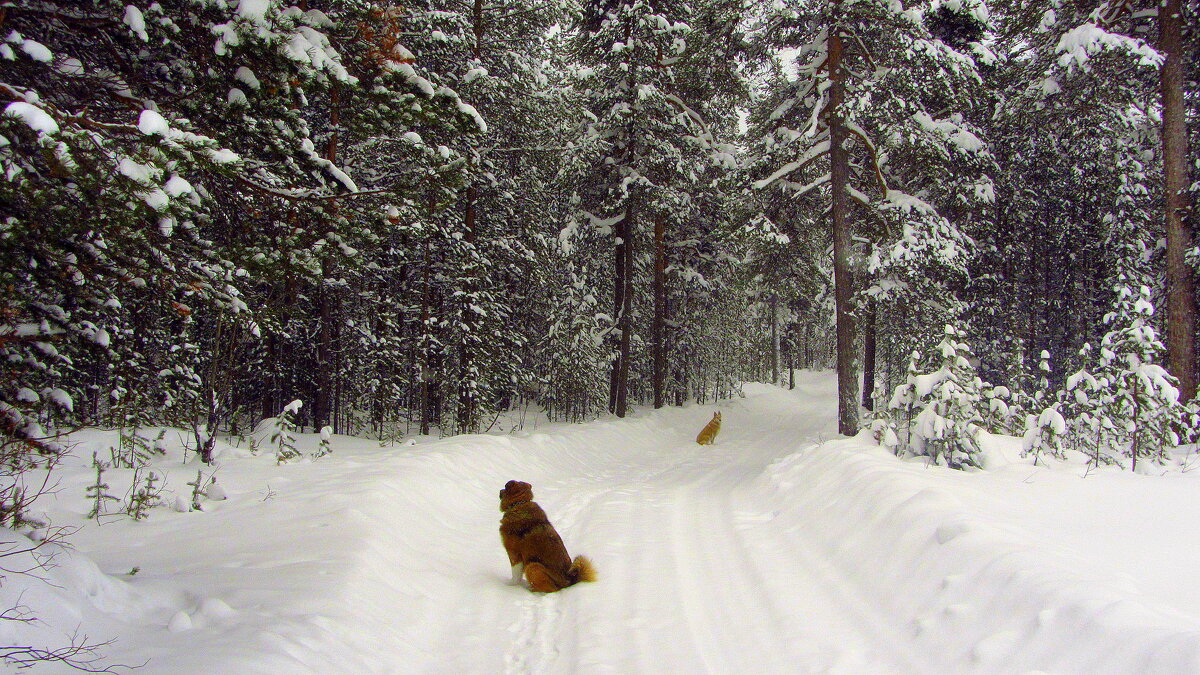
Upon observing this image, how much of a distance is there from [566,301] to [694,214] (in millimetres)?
6621


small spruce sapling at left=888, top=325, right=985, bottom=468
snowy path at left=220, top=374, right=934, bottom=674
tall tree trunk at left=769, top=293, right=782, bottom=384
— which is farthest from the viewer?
tall tree trunk at left=769, top=293, right=782, bottom=384

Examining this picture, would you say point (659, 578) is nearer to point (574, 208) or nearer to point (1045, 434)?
point (1045, 434)


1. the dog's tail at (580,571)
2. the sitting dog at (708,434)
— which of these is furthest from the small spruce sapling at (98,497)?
the sitting dog at (708,434)

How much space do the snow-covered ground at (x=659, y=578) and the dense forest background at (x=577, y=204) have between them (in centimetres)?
128

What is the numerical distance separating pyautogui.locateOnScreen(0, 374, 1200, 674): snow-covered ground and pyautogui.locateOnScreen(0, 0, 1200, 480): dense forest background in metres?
1.28

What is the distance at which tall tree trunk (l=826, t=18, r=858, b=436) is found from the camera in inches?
512

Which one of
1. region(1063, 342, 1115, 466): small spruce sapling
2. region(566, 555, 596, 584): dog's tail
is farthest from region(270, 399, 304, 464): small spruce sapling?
region(1063, 342, 1115, 466): small spruce sapling

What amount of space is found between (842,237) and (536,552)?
10.8 m

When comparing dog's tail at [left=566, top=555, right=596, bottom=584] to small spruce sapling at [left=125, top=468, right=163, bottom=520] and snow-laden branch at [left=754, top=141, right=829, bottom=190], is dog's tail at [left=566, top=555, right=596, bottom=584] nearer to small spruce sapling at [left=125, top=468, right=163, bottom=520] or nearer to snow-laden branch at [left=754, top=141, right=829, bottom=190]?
small spruce sapling at [left=125, top=468, right=163, bottom=520]

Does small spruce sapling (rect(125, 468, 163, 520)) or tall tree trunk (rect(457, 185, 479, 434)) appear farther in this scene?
tall tree trunk (rect(457, 185, 479, 434))

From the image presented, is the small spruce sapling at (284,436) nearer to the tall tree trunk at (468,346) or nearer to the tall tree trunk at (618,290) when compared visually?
the tall tree trunk at (468,346)

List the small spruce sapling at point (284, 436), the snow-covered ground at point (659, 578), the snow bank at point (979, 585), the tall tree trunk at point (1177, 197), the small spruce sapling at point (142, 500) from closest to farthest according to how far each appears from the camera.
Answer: the snow bank at point (979, 585) < the snow-covered ground at point (659, 578) < the small spruce sapling at point (142, 500) < the small spruce sapling at point (284, 436) < the tall tree trunk at point (1177, 197)

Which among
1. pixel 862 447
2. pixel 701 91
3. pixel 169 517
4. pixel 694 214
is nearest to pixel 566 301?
pixel 694 214

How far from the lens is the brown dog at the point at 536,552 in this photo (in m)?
5.40
